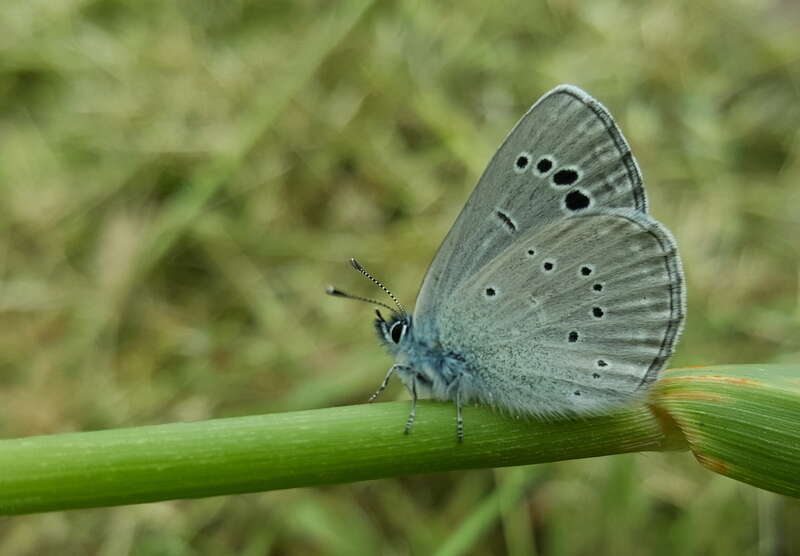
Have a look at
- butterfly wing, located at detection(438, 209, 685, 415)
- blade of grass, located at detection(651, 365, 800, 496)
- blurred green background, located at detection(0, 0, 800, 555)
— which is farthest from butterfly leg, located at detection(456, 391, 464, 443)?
blurred green background, located at detection(0, 0, 800, 555)

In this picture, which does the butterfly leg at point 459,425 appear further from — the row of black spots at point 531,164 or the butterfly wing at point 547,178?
the row of black spots at point 531,164

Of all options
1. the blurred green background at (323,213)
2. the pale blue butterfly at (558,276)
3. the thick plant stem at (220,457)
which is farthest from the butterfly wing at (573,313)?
the blurred green background at (323,213)

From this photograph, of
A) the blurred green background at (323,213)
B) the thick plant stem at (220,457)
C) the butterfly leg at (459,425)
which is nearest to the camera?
the thick plant stem at (220,457)

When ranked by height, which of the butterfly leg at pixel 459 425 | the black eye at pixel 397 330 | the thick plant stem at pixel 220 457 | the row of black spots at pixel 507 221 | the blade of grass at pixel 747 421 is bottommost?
the thick plant stem at pixel 220 457

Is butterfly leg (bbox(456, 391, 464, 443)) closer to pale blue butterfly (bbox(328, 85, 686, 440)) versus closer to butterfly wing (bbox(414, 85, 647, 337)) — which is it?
pale blue butterfly (bbox(328, 85, 686, 440))

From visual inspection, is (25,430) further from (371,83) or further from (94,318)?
(371,83)

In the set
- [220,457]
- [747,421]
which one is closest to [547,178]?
[747,421]

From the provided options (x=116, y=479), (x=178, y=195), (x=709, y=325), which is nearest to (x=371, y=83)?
(x=178, y=195)
